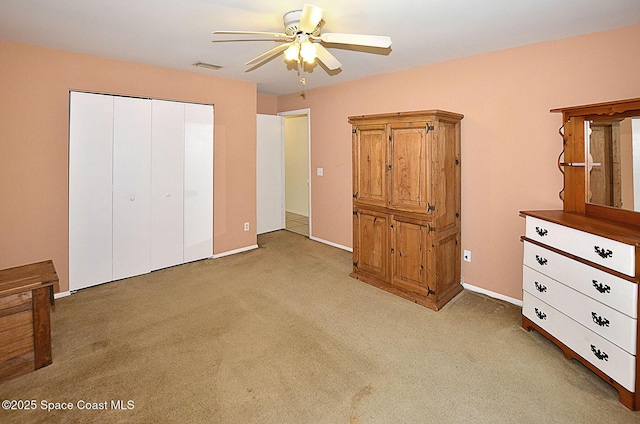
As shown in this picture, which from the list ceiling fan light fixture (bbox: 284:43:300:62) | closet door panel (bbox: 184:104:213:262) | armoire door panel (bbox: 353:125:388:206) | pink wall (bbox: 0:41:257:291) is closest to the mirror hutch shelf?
armoire door panel (bbox: 353:125:388:206)

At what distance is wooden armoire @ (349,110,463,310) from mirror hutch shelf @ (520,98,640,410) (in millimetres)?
766

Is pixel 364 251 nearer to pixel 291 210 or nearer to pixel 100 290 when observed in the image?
pixel 100 290

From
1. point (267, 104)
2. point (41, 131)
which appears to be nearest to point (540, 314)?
point (41, 131)

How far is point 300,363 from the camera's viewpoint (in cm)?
233

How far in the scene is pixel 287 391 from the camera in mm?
2057

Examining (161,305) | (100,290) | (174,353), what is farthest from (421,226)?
(100,290)

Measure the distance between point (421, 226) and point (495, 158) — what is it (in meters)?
1.02

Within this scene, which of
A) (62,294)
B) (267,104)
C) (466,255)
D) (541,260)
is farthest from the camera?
(267,104)

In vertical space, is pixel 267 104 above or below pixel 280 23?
above

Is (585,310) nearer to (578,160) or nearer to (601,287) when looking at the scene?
(601,287)

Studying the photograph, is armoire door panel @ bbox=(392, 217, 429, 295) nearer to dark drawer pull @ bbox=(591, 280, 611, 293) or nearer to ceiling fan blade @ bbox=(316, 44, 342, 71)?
dark drawer pull @ bbox=(591, 280, 611, 293)

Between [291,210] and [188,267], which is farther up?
[291,210]

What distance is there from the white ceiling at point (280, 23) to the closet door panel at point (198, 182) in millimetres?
873

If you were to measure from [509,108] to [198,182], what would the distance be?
3.69 meters
